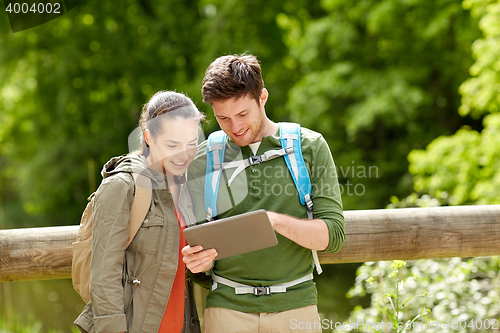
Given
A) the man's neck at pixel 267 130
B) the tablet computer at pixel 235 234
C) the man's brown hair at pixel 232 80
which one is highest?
the man's brown hair at pixel 232 80

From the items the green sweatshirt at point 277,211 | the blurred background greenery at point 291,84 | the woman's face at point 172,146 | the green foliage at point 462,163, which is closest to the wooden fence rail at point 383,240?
the green sweatshirt at point 277,211

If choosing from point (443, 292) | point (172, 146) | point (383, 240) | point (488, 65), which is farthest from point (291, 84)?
point (172, 146)

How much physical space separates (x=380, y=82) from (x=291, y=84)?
3192 mm

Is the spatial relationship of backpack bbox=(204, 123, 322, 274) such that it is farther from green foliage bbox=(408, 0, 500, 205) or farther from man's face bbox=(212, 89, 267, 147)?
green foliage bbox=(408, 0, 500, 205)

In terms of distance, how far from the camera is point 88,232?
1.75 meters

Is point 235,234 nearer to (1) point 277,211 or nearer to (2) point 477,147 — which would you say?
(1) point 277,211

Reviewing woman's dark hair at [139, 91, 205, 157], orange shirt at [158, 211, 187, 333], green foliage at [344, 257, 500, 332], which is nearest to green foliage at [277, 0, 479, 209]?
green foliage at [344, 257, 500, 332]

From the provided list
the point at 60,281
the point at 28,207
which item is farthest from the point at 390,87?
the point at 28,207

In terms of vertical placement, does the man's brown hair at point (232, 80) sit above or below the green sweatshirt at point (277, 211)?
above

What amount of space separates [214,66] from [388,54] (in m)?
8.02

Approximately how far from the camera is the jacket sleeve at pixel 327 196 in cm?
181

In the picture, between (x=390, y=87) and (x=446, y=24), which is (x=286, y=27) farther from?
(x=446, y=24)

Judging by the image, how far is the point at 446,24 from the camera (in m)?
7.61

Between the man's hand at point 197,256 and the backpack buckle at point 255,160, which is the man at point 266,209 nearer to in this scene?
the backpack buckle at point 255,160
